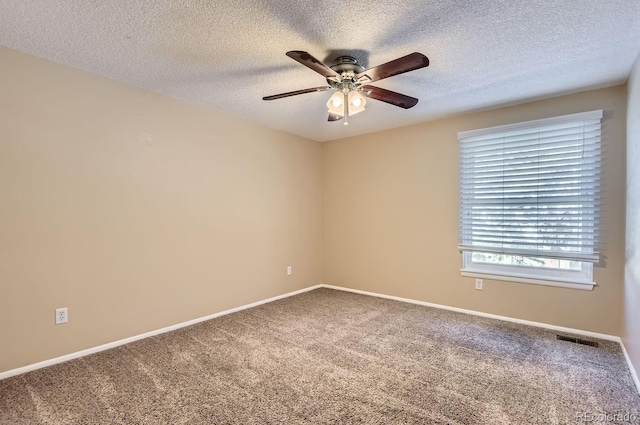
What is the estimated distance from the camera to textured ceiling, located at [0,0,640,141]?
1.73m

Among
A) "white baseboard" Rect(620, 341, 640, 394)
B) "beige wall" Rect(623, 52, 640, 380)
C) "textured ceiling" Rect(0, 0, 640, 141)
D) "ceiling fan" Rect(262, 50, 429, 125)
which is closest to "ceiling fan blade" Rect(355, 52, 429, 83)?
"ceiling fan" Rect(262, 50, 429, 125)

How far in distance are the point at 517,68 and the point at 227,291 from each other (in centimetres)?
350


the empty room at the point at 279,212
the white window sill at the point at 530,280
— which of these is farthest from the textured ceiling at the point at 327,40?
the white window sill at the point at 530,280

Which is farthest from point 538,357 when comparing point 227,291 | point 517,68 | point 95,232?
point 95,232

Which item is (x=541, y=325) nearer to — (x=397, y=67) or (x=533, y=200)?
(x=533, y=200)

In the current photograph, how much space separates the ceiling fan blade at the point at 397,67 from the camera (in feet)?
5.72

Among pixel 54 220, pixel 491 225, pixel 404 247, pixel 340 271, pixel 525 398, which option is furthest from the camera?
pixel 340 271

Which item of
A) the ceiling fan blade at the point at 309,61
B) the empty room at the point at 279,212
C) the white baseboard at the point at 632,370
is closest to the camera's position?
the ceiling fan blade at the point at 309,61

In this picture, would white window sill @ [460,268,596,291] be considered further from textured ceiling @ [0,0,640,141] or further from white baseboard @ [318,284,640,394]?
textured ceiling @ [0,0,640,141]

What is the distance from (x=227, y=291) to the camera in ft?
11.6

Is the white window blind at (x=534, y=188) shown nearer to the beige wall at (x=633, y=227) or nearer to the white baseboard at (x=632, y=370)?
the beige wall at (x=633, y=227)

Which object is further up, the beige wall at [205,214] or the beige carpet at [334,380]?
the beige wall at [205,214]

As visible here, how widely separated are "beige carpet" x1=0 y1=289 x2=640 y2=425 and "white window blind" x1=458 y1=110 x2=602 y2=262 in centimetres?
88

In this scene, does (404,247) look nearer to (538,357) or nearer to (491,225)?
(491,225)
